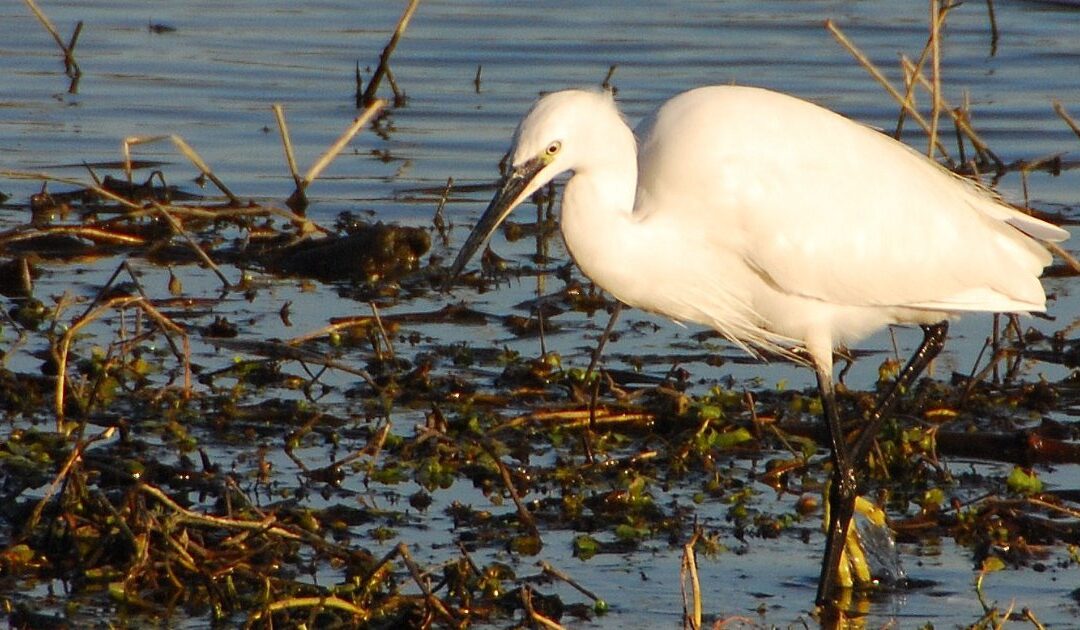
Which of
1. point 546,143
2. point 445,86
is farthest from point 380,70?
point 546,143

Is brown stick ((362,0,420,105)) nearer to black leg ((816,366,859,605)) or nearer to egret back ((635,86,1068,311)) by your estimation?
egret back ((635,86,1068,311))

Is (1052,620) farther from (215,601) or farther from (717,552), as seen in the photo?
(215,601)

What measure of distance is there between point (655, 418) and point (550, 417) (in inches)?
14.3

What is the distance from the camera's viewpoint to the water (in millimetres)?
7695

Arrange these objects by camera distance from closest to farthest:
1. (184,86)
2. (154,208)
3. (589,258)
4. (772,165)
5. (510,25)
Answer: (589,258), (772,165), (154,208), (184,86), (510,25)

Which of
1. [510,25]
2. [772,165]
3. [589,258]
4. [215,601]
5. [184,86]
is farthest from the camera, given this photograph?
[510,25]

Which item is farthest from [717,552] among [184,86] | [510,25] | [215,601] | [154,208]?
[510,25]

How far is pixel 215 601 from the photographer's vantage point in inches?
178

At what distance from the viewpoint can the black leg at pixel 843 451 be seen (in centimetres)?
520

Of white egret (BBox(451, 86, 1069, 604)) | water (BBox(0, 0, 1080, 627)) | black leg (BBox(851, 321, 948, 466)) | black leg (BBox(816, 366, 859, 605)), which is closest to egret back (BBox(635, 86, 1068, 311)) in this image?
white egret (BBox(451, 86, 1069, 604))

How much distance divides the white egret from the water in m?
0.64

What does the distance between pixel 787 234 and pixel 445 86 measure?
669 centimetres

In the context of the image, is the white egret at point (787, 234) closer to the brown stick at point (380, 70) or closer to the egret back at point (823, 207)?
the egret back at point (823, 207)

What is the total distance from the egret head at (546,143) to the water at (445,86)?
1.23 m
